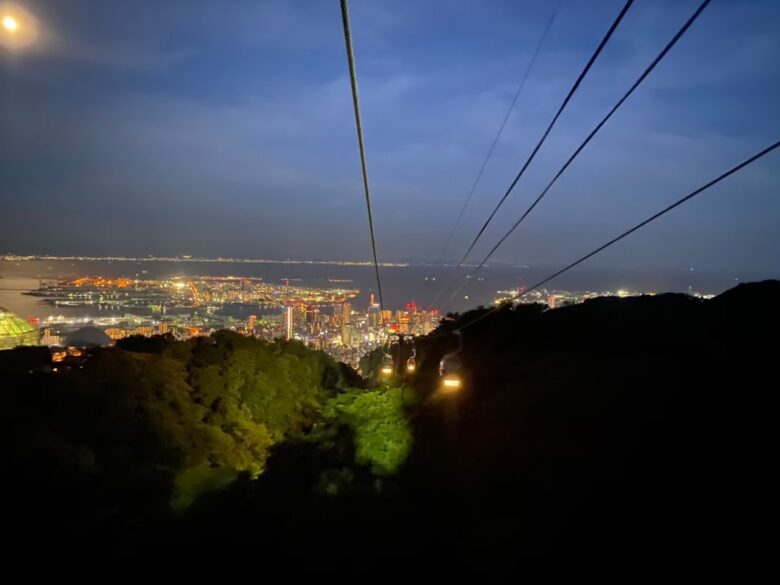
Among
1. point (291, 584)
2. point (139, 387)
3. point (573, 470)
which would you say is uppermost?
point (139, 387)

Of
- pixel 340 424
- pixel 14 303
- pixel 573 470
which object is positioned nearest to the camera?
pixel 573 470

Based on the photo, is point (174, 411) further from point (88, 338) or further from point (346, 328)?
point (346, 328)

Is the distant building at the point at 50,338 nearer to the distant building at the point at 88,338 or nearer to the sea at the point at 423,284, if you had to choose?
the distant building at the point at 88,338

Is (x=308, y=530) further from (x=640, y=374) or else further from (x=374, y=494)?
(x=640, y=374)

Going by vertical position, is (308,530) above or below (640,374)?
below

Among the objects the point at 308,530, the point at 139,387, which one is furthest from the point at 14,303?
the point at 308,530

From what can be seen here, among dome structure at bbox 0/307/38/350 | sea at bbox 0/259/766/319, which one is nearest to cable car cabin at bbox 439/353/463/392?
dome structure at bbox 0/307/38/350

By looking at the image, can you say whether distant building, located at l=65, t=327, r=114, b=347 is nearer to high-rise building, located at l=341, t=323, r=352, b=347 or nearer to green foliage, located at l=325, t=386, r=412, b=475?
high-rise building, located at l=341, t=323, r=352, b=347
